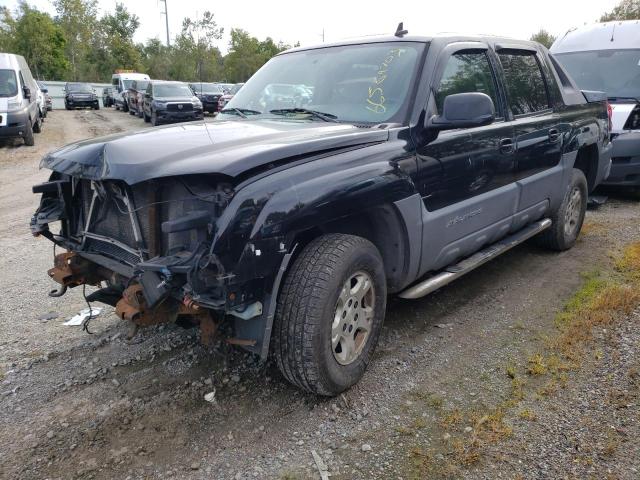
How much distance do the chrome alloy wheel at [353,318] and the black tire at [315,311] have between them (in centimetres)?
3

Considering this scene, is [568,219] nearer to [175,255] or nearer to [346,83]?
[346,83]

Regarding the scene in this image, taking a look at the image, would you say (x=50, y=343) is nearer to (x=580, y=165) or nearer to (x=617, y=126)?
(x=580, y=165)

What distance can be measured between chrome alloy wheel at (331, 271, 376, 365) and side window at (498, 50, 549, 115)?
2.20 metres

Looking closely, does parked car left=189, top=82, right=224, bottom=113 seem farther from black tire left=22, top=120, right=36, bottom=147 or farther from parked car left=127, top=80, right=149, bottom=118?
black tire left=22, top=120, right=36, bottom=147

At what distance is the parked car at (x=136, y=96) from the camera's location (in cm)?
2352

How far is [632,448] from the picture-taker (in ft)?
8.36

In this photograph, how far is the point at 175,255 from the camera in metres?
2.45

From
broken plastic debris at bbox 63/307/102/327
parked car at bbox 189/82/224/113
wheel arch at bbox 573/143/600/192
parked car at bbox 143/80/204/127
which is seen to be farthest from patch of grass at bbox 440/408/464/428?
parked car at bbox 189/82/224/113

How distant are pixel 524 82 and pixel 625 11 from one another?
39.6 metres

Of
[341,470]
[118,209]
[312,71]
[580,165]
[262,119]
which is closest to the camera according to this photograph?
[341,470]

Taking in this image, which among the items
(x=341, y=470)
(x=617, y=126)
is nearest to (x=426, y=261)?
(x=341, y=470)

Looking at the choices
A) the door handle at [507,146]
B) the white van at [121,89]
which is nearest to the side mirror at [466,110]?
the door handle at [507,146]

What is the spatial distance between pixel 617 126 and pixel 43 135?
637 inches

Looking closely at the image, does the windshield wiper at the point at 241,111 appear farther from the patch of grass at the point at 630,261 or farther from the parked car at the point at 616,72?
the parked car at the point at 616,72
